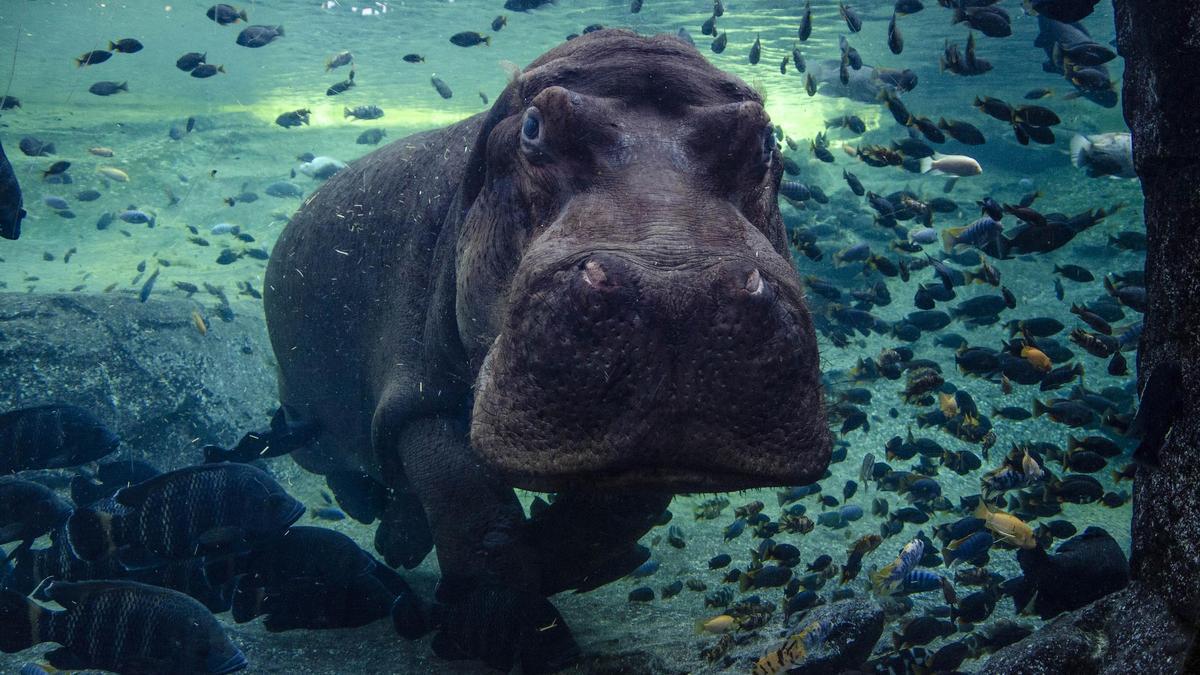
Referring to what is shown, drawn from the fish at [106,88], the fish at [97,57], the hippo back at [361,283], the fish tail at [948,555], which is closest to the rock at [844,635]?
the fish tail at [948,555]

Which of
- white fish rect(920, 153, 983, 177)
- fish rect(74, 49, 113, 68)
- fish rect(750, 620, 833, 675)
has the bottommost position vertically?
fish rect(750, 620, 833, 675)

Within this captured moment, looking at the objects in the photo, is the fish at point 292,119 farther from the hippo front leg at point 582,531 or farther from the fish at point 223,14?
the hippo front leg at point 582,531

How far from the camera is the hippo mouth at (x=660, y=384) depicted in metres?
2.41

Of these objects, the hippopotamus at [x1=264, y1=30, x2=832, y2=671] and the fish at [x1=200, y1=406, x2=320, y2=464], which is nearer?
the hippopotamus at [x1=264, y1=30, x2=832, y2=671]

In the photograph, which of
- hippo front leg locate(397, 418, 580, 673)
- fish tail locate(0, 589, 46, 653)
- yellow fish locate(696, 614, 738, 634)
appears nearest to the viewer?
fish tail locate(0, 589, 46, 653)

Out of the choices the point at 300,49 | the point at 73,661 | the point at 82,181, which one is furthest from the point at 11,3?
the point at 73,661

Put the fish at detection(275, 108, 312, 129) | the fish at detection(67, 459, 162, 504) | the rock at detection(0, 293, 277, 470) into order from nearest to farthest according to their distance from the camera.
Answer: the fish at detection(67, 459, 162, 504), the rock at detection(0, 293, 277, 470), the fish at detection(275, 108, 312, 129)

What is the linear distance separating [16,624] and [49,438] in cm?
211

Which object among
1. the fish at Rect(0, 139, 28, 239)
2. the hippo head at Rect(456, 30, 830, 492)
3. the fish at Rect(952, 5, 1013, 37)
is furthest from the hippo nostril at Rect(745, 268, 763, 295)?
the fish at Rect(952, 5, 1013, 37)

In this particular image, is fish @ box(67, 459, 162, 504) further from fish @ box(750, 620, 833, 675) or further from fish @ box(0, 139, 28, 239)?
fish @ box(750, 620, 833, 675)

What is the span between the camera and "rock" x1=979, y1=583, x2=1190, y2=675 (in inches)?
88.5

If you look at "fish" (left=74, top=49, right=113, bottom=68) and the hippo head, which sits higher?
the hippo head

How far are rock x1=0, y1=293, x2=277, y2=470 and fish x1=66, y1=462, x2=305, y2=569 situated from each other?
4.65 m

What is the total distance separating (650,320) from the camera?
7.80 feet
